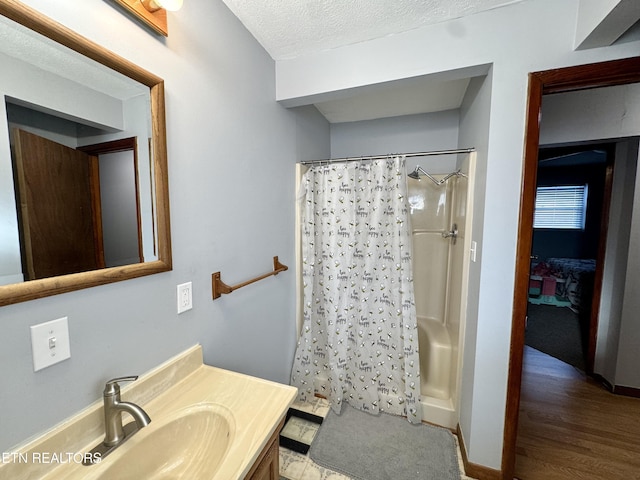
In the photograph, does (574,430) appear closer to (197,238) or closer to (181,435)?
(181,435)

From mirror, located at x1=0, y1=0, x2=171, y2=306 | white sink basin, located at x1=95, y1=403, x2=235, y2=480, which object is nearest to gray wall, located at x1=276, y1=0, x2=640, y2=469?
mirror, located at x1=0, y1=0, x2=171, y2=306

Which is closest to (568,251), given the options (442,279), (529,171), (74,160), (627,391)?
(627,391)

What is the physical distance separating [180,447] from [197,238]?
2.47 ft

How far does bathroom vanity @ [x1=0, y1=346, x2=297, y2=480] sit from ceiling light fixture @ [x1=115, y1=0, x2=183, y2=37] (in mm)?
1215

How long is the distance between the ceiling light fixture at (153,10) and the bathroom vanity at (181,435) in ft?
3.98

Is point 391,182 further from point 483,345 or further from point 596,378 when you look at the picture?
point 596,378

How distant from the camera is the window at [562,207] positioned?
14.8ft

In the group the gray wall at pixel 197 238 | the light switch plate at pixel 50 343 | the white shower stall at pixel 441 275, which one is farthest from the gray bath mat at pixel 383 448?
the light switch plate at pixel 50 343

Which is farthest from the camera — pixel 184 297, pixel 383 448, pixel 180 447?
pixel 383 448

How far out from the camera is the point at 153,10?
0.86 m

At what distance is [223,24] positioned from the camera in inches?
47.2

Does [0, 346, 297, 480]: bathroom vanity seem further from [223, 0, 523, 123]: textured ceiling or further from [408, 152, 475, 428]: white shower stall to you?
[223, 0, 523, 123]: textured ceiling

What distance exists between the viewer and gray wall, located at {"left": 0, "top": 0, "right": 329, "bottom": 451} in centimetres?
66

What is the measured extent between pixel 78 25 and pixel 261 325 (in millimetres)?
1481
